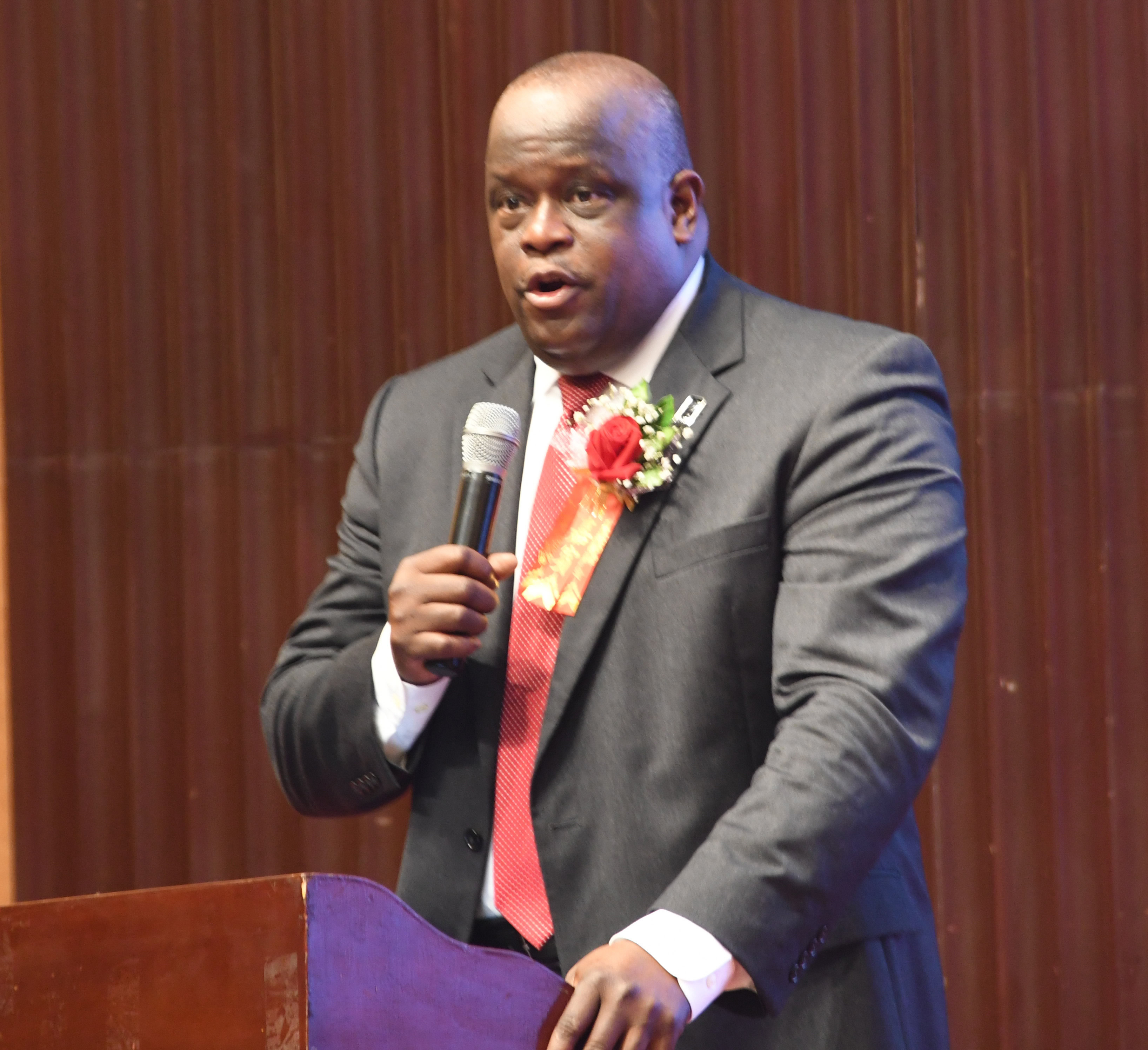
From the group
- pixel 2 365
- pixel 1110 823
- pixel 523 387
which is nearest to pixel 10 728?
pixel 2 365

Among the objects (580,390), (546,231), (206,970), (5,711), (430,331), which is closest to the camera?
(206,970)

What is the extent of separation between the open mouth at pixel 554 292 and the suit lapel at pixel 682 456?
5.1 inches

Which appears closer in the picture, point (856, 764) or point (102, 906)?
point (102, 906)

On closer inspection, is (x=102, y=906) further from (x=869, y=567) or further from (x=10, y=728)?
(x=10, y=728)

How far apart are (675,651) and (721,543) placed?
12 centimetres

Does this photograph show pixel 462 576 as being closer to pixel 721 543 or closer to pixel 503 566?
pixel 503 566

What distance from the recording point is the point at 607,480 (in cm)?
152

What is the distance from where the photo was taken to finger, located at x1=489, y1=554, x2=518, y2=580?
4.57 ft

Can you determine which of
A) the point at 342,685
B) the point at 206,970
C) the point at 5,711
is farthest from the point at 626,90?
the point at 5,711

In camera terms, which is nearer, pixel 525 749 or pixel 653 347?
pixel 525 749

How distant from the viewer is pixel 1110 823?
249 centimetres

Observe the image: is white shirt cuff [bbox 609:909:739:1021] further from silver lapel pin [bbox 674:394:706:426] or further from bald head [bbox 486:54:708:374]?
bald head [bbox 486:54:708:374]

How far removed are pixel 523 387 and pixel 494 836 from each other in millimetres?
522

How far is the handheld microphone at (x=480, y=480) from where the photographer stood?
138 centimetres
